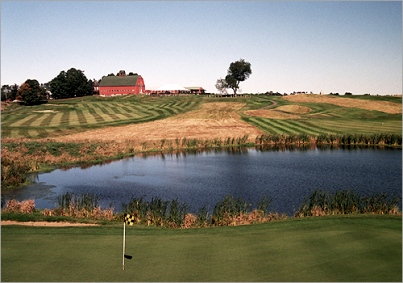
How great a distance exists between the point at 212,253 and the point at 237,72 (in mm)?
131863

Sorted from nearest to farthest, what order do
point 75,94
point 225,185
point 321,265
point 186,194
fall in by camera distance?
point 321,265, point 186,194, point 225,185, point 75,94

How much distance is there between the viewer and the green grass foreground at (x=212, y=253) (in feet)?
35.7

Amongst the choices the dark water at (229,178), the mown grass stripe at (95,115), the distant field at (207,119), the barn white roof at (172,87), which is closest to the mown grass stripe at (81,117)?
the distant field at (207,119)

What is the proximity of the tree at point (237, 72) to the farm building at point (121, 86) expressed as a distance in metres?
34.7

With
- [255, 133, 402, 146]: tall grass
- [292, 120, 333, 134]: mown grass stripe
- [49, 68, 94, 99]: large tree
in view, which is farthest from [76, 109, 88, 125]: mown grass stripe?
[49, 68, 94, 99]: large tree

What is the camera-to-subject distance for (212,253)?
12.8 m

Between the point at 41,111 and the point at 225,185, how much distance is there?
6855 cm

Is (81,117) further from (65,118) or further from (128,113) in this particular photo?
(128,113)

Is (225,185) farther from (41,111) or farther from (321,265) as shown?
(41,111)

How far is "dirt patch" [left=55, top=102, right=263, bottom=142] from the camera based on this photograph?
58188 millimetres

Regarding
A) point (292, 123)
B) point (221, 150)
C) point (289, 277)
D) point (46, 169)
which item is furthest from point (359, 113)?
point (289, 277)

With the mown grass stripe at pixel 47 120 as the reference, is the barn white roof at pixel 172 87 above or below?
above

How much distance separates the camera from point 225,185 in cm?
3209

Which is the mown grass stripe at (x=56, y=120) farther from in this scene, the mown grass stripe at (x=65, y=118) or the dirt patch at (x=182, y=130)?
the dirt patch at (x=182, y=130)
